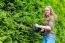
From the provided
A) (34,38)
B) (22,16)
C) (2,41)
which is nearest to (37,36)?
Answer: (34,38)

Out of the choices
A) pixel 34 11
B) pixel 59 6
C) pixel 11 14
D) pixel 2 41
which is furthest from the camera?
pixel 59 6

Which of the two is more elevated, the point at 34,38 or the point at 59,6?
the point at 59,6

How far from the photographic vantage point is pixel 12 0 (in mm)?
8000

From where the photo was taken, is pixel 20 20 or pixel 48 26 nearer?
pixel 48 26

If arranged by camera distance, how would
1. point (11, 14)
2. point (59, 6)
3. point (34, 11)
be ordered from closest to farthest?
point (11, 14)
point (34, 11)
point (59, 6)

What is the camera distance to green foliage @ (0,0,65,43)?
7328mm

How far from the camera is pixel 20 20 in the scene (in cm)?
777

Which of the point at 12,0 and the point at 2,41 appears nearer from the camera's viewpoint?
the point at 2,41

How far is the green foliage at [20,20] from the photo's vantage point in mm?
7328

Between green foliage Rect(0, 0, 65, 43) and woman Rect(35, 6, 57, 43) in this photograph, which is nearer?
woman Rect(35, 6, 57, 43)

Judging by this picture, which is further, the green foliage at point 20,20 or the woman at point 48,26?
the green foliage at point 20,20

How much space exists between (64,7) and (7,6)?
2.32 m

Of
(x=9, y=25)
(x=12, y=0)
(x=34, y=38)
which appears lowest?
(x=34, y=38)

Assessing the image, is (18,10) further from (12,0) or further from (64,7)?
(64,7)
